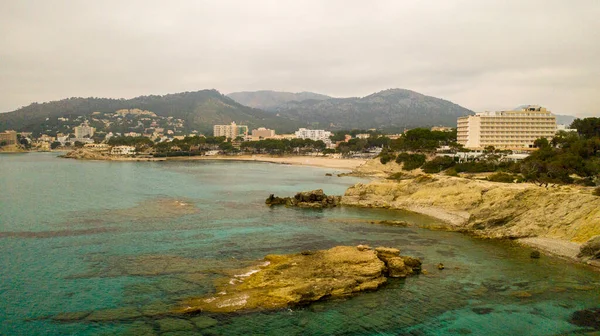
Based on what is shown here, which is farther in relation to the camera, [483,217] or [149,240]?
[483,217]

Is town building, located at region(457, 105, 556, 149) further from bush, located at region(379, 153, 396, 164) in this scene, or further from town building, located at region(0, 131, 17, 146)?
town building, located at region(0, 131, 17, 146)

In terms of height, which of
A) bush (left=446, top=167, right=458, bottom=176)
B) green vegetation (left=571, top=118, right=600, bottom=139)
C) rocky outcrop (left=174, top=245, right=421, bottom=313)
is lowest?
rocky outcrop (left=174, top=245, right=421, bottom=313)

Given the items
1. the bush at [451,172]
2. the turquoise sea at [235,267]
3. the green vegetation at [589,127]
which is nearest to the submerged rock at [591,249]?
the turquoise sea at [235,267]

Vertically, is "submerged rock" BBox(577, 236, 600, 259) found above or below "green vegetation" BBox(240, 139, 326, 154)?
below

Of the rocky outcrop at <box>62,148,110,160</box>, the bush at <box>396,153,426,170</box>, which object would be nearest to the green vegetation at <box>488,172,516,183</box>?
the bush at <box>396,153,426,170</box>

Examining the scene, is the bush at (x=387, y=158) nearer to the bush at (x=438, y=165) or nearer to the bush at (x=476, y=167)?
the bush at (x=438, y=165)

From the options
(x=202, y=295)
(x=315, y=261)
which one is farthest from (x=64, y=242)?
(x=315, y=261)

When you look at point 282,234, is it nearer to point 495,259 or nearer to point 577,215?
point 495,259
